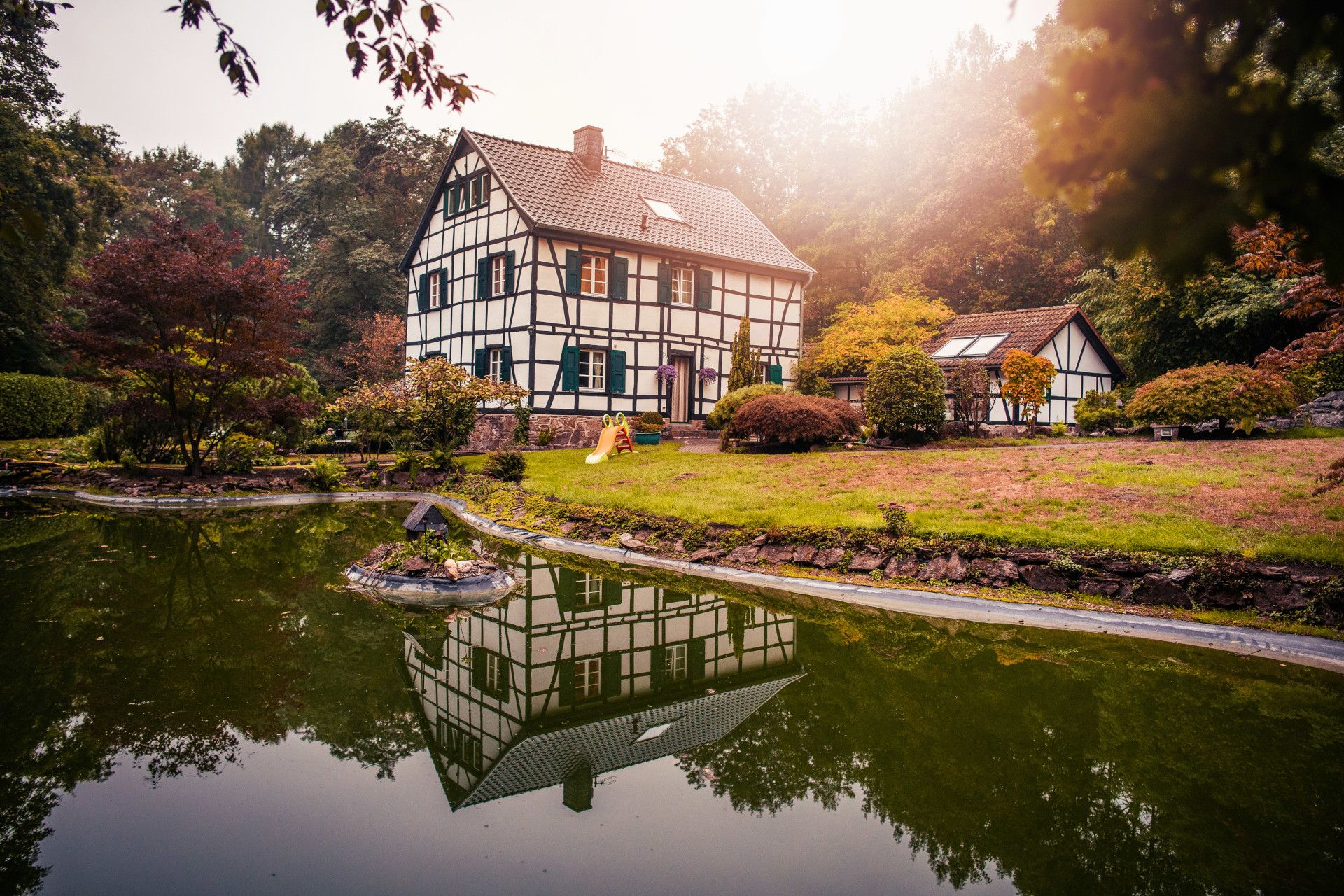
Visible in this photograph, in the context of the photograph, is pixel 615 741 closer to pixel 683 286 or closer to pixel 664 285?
pixel 664 285

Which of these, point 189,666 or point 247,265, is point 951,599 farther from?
point 247,265

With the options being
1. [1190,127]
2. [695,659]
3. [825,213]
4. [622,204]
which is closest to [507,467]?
[695,659]

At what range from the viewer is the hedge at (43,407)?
23000 millimetres

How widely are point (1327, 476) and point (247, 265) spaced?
17211 mm

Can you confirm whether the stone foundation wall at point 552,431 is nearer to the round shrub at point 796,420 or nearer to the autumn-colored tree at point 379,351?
the round shrub at point 796,420

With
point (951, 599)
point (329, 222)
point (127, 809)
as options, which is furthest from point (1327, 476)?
point (329, 222)

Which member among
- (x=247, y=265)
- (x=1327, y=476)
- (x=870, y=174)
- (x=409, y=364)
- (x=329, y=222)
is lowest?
(x=1327, y=476)

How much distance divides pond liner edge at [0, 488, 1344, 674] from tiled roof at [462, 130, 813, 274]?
532 inches

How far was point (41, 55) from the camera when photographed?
93.9 ft

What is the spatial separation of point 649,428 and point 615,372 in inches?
102

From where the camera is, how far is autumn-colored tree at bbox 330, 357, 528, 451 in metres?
18.6

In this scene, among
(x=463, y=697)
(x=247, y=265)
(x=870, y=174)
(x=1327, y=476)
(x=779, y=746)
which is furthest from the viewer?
(x=870, y=174)

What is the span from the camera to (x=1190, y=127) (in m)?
1.82

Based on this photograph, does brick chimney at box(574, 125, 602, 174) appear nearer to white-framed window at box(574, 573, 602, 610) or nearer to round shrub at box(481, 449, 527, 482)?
round shrub at box(481, 449, 527, 482)
